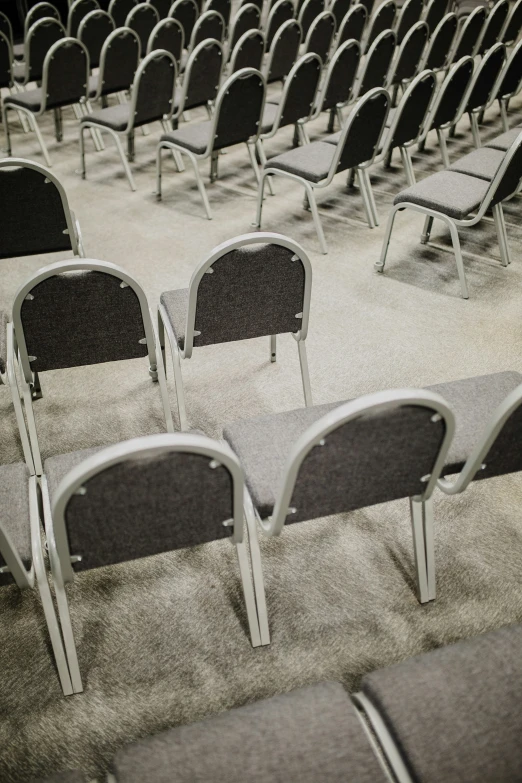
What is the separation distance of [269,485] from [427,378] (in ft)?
5.57

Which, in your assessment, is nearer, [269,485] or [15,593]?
[269,485]

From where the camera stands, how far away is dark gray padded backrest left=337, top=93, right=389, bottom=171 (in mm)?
4207

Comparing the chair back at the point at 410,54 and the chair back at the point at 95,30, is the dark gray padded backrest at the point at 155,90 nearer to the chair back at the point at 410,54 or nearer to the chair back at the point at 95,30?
the chair back at the point at 95,30

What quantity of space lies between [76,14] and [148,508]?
7.44 meters

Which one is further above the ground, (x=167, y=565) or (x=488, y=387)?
(x=488, y=387)

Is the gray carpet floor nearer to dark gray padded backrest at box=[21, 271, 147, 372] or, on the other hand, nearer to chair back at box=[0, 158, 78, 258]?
dark gray padded backrest at box=[21, 271, 147, 372]

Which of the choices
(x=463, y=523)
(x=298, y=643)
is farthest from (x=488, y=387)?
(x=298, y=643)

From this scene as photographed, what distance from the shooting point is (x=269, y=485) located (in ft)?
6.71

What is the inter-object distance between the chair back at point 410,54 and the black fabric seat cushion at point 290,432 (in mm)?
4654

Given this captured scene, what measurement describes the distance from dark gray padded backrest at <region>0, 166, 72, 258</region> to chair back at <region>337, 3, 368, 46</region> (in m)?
4.42

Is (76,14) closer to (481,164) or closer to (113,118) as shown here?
(113,118)

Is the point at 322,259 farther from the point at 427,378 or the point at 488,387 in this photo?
the point at 488,387

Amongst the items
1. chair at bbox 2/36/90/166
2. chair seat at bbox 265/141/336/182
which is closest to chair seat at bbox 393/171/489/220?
chair seat at bbox 265/141/336/182

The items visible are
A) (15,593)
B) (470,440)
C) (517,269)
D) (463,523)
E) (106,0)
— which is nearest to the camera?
(470,440)
